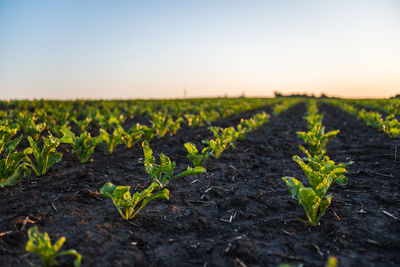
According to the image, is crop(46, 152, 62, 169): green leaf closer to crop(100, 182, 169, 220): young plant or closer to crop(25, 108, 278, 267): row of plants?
crop(25, 108, 278, 267): row of plants

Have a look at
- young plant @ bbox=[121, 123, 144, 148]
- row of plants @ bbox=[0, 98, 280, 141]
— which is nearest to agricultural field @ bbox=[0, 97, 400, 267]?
young plant @ bbox=[121, 123, 144, 148]

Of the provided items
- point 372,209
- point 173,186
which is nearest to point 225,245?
point 173,186

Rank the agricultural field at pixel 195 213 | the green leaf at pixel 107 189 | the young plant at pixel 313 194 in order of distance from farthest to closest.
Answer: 1. the green leaf at pixel 107 189
2. the young plant at pixel 313 194
3. the agricultural field at pixel 195 213

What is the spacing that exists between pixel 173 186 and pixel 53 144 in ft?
5.54

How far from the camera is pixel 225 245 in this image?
2.41m

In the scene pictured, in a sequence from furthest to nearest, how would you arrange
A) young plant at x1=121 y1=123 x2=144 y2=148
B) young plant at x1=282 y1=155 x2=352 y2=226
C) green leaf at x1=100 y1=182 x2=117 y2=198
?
young plant at x1=121 y1=123 x2=144 y2=148, green leaf at x1=100 y1=182 x2=117 y2=198, young plant at x1=282 y1=155 x2=352 y2=226

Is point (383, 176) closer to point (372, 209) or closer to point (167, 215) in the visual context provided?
point (372, 209)

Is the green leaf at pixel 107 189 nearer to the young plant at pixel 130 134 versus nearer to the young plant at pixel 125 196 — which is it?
the young plant at pixel 125 196

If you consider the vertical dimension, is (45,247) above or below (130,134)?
below

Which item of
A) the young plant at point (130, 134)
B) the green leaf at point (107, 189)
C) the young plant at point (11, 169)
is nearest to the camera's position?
the green leaf at point (107, 189)

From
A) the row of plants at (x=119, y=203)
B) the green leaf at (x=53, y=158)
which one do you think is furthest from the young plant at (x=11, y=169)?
the row of plants at (x=119, y=203)

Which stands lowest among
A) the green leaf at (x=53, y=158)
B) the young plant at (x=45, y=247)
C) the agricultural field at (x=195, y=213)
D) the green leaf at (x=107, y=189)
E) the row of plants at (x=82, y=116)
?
the agricultural field at (x=195, y=213)

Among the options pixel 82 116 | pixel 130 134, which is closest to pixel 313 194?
pixel 130 134

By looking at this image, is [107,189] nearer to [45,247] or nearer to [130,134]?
[45,247]
